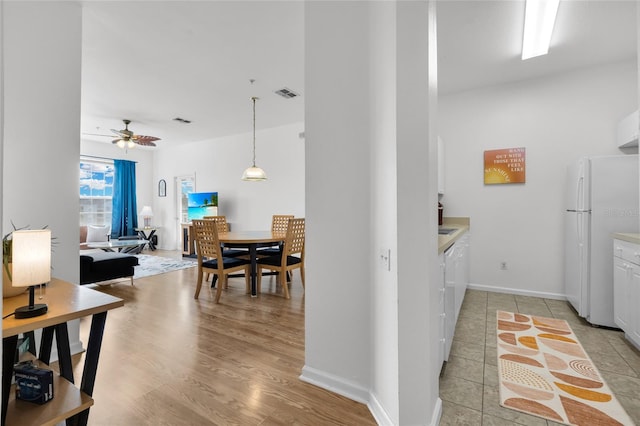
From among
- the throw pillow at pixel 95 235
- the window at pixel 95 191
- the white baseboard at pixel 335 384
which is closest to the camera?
the white baseboard at pixel 335 384

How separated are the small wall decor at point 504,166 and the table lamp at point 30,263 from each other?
4.35 metres

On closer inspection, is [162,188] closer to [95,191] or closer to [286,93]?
[95,191]

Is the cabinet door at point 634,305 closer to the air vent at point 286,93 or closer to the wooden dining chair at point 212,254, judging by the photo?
the wooden dining chair at point 212,254

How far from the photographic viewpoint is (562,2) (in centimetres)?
245

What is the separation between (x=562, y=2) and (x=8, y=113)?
13.6 ft

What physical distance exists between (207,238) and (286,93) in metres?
2.30

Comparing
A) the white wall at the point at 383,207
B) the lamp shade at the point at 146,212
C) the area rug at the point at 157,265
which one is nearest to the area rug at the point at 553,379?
the white wall at the point at 383,207

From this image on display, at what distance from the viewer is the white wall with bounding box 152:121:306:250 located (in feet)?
20.3

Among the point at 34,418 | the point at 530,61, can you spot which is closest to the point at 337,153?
the point at 34,418

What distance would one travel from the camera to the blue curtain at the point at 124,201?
7723 mm

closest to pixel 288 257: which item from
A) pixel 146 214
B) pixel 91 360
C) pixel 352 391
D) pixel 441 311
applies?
pixel 352 391

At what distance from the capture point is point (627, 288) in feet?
8.19

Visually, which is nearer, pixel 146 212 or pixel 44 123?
pixel 44 123

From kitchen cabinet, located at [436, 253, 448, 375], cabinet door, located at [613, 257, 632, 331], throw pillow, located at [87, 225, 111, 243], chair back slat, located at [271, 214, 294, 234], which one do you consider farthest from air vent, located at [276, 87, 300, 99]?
throw pillow, located at [87, 225, 111, 243]
